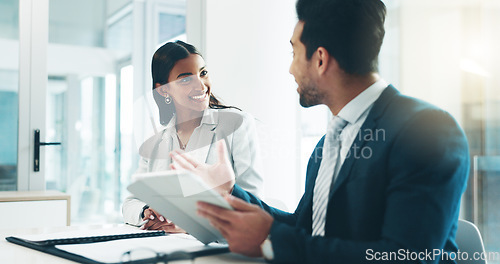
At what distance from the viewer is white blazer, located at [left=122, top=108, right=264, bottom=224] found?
6.72ft

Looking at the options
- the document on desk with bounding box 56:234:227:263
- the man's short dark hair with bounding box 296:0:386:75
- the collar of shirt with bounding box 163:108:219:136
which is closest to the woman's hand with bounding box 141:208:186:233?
the document on desk with bounding box 56:234:227:263

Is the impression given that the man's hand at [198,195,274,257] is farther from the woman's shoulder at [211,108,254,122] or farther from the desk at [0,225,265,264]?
the woman's shoulder at [211,108,254,122]

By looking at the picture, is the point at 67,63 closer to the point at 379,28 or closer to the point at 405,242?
the point at 379,28

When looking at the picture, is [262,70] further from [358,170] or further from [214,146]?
[358,170]

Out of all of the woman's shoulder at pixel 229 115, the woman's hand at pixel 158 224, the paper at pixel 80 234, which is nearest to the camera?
the paper at pixel 80 234

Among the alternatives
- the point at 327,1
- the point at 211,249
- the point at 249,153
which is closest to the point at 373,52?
the point at 327,1

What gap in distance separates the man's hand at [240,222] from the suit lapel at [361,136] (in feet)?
0.65

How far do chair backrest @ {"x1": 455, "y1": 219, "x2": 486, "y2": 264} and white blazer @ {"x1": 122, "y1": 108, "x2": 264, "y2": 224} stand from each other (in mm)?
949

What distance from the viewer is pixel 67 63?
3330 mm

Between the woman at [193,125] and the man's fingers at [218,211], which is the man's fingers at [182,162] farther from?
the woman at [193,125]

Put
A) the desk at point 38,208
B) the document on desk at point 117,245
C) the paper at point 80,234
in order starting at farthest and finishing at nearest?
1. the desk at point 38,208
2. the paper at point 80,234
3. the document on desk at point 117,245

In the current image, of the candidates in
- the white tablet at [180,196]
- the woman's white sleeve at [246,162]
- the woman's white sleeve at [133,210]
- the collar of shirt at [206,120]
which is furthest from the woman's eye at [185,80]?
the white tablet at [180,196]

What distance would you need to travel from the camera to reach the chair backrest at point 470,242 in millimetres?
1212

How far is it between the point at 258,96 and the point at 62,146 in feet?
4.56
